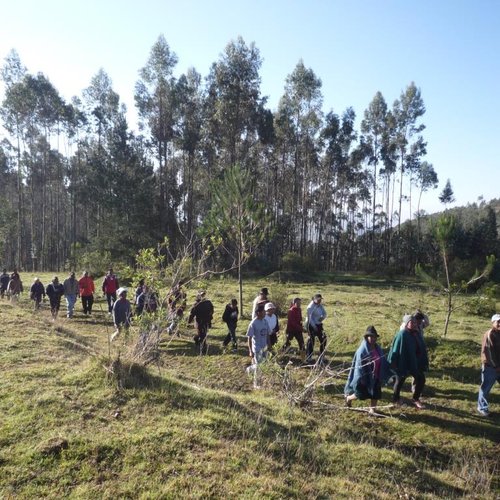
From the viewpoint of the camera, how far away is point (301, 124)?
37750 mm

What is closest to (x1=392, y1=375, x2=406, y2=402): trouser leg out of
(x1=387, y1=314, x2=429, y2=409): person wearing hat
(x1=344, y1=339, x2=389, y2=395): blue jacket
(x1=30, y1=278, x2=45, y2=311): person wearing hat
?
(x1=387, y1=314, x2=429, y2=409): person wearing hat

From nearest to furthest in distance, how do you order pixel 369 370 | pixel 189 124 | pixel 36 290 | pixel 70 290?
pixel 369 370
pixel 70 290
pixel 36 290
pixel 189 124

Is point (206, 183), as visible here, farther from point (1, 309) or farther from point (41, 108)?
point (1, 309)

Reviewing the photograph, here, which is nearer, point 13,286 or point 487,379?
point 487,379

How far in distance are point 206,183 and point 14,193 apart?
28.2 meters

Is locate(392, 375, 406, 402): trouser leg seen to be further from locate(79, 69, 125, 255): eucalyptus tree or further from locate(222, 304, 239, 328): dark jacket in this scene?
locate(79, 69, 125, 255): eucalyptus tree

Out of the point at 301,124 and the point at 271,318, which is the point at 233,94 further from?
the point at 271,318

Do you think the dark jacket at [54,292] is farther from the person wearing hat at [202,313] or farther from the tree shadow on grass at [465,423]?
the tree shadow on grass at [465,423]

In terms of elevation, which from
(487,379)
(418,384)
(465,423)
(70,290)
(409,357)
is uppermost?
(70,290)

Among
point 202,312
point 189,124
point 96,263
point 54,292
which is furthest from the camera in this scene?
point 189,124

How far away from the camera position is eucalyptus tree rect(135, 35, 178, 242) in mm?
32250

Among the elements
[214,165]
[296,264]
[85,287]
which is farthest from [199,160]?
[85,287]

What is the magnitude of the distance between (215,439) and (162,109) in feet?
106

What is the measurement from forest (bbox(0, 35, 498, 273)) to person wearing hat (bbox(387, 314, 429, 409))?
17610 millimetres
